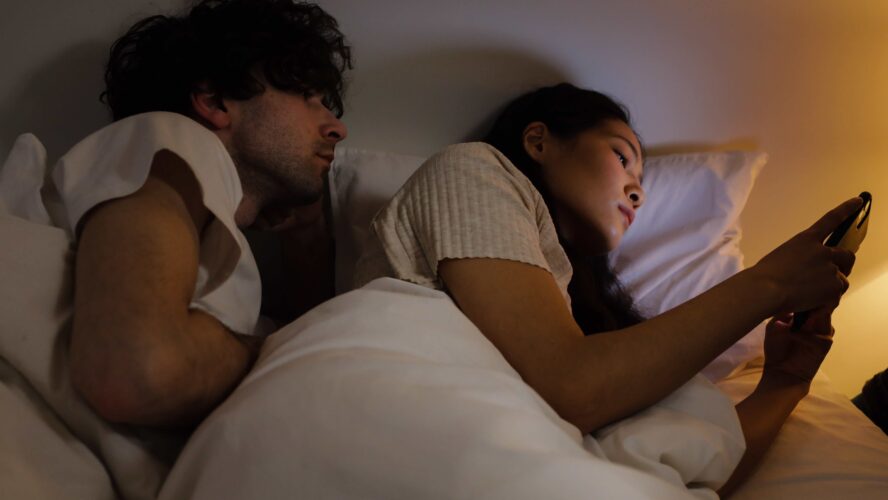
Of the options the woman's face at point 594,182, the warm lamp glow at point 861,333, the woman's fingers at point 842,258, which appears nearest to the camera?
the woman's fingers at point 842,258

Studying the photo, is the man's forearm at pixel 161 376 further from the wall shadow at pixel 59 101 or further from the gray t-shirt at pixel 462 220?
the wall shadow at pixel 59 101

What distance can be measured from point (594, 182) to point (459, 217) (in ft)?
1.12

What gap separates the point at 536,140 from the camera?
1.09 metres

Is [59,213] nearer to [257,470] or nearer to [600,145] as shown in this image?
[257,470]

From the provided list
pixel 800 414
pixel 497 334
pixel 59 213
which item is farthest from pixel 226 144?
pixel 800 414

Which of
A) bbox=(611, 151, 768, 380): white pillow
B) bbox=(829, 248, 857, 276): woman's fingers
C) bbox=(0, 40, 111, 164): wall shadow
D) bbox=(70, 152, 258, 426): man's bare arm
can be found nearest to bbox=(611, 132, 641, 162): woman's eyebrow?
bbox=(611, 151, 768, 380): white pillow

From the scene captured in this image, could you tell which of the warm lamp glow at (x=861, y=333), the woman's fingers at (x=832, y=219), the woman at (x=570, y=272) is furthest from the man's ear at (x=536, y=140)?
the warm lamp glow at (x=861, y=333)

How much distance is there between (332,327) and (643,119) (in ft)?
3.20

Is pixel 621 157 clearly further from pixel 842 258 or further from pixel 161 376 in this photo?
pixel 161 376

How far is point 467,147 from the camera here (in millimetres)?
842

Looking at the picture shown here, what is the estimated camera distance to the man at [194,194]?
56 cm

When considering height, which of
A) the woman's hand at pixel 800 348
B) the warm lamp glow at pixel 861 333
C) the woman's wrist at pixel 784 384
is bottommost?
the warm lamp glow at pixel 861 333

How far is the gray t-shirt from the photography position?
2.45 ft

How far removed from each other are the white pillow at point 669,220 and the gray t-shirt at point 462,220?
0.29 m
